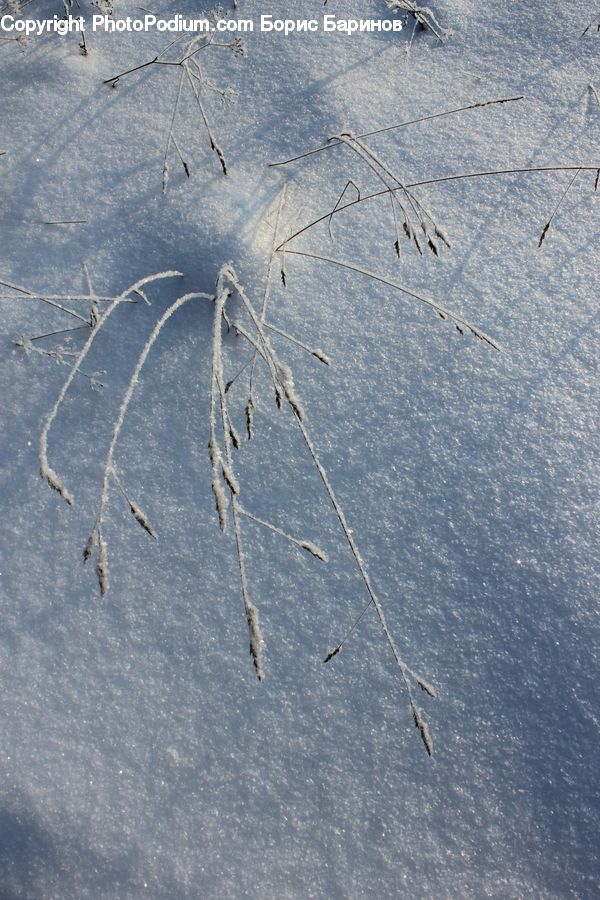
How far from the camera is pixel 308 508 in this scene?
2.84 feet

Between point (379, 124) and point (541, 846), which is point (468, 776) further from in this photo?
point (379, 124)

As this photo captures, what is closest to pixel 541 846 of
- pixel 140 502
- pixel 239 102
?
pixel 140 502

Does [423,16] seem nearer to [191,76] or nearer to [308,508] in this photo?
[191,76]

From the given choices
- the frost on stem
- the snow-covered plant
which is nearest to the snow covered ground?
the snow-covered plant

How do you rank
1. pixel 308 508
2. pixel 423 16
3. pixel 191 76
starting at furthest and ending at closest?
pixel 423 16, pixel 191 76, pixel 308 508

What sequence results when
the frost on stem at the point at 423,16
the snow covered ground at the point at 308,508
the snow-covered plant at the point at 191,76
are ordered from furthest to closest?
the frost on stem at the point at 423,16, the snow-covered plant at the point at 191,76, the snow covered ground at the point at 308,508

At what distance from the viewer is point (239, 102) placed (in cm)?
121

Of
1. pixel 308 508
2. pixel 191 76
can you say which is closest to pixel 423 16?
pixel 191 76

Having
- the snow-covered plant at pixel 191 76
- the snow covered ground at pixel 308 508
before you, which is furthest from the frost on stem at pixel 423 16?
the snow-covered plant at pixel 191 76

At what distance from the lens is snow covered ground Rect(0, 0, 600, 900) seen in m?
0.74

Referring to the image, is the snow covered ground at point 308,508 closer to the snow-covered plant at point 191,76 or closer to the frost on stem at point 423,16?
the snow-covered plant at point 191,76

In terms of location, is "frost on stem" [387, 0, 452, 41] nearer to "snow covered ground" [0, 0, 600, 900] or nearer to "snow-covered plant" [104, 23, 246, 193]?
"snow covered ground" [0, 0, 600, 900]

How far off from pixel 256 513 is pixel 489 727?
0.42 metres

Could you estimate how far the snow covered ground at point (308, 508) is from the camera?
737 millimetres
